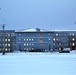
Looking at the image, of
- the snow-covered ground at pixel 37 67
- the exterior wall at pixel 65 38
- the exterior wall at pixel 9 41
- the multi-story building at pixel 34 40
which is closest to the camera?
the snow-covered ground at pixel 37 67

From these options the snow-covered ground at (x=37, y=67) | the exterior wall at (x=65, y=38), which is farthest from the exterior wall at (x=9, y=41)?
the snow-covered ground at (x=37, y=67)

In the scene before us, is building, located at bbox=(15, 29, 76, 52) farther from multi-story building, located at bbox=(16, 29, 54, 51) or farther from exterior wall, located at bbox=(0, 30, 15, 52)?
exterior wall, located at bbox=(0, 30, 15, 52)

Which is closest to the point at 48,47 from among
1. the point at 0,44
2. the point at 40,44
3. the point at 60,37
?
the point at 40,44

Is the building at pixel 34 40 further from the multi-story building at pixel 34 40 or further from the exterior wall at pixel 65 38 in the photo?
the exterior wall at pixel 65 38

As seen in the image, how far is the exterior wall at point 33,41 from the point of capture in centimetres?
9256

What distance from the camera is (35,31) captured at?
95.6 metres

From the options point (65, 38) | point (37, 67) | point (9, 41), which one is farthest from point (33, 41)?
point (37, 67)

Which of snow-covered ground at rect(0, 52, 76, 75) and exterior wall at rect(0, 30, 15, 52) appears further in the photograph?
exterior wall at rect(0, 30, 15, 52)

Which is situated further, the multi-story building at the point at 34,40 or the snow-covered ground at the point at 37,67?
the multi-story building at the point at 34,40

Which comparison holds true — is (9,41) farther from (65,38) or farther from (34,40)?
(65,38)

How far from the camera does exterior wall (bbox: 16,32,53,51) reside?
9256cm

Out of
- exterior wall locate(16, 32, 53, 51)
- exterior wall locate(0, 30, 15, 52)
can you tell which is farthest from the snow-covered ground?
exterior wall locate(0, 30, 15, 52)

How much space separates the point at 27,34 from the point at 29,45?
205 inches

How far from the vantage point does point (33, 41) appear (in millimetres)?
93625
